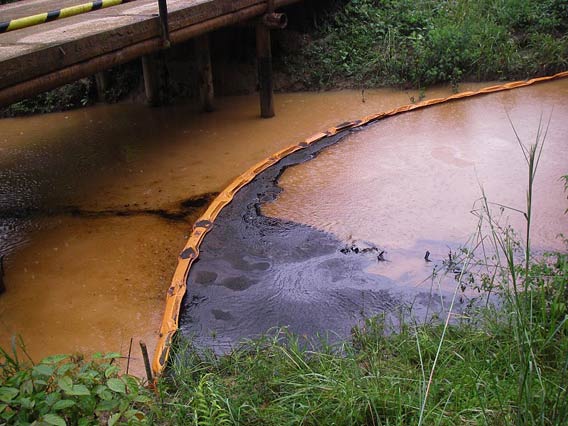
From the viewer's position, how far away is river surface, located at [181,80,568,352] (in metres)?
3.11

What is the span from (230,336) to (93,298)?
949mm

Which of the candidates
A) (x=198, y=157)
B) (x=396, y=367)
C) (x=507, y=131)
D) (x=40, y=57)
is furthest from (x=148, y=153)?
(x=396, y=367)

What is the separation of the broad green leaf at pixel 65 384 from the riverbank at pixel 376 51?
18.6ft

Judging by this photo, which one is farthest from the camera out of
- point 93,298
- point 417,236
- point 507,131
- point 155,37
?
point 507,131

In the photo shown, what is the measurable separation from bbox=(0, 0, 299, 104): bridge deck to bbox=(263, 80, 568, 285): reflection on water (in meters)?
1.53

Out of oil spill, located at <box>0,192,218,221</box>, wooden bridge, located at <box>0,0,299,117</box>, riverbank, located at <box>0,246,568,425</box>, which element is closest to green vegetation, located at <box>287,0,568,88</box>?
wooden bridge, located at <box>0,0,299,117</box>

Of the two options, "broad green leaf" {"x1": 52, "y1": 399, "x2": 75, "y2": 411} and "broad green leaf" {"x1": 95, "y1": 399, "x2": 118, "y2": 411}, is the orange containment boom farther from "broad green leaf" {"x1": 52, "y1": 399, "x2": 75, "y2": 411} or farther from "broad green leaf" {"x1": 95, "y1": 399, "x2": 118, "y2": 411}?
"broad green leaf" {"x1": 52, "y1": 399, "x2": 75, "y2": 411}

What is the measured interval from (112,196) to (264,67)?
2.26 m

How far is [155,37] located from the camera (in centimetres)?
457

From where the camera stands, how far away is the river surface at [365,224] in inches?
122

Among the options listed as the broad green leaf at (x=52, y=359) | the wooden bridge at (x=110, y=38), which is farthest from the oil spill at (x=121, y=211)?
the broad green leaf at (x=52, y=359)

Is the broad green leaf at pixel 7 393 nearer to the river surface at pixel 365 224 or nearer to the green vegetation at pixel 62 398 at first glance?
the green vegetation at pixel 62 398

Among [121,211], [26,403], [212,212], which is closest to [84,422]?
[26,403]

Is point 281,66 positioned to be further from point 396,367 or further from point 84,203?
point 396,367
